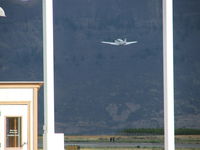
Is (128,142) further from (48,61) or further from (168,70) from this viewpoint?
(48,61)

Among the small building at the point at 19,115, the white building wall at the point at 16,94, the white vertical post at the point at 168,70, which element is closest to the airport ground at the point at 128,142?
the small building at the point at 19,115

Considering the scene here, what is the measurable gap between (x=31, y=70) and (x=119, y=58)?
2.02 m

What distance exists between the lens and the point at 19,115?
10.2 meters

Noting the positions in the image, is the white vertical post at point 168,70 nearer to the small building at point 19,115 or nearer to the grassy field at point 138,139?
the small building at point 19,115

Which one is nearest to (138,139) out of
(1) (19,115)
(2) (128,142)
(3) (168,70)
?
(2) (128,142)

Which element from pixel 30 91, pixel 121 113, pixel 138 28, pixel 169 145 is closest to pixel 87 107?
pixel 121 113

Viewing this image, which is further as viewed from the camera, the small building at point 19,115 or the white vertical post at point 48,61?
the small building at point 19,115

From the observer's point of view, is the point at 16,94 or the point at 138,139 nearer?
the point at 16,94

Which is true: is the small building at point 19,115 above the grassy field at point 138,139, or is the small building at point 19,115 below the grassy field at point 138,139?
above

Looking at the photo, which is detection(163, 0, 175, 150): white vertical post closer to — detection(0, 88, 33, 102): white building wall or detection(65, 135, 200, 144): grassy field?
detection(0, 88, 33, 102): white building wall

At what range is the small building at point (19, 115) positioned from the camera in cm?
1018

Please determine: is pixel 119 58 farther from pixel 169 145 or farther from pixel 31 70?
pixel 169 145

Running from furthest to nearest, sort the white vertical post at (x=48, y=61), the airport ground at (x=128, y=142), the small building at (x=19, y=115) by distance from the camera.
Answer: the airport ground at (x=128, y=142)
the small building at (x=19, y=115)
the white vertical post at (x=48, y=61)

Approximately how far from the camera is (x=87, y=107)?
14.8 metres
